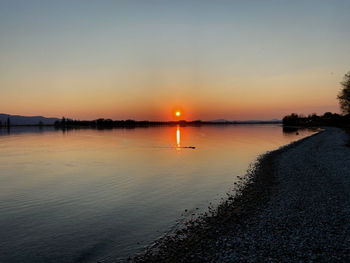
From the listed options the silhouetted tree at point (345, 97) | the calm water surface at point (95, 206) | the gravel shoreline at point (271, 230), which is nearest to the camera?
the gravel shoreline at point (271, 230)

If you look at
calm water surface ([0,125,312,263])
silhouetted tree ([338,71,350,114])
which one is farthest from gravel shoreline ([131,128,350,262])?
silhouetted tree ([338,71,350,114])

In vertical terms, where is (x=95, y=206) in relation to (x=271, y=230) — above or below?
below

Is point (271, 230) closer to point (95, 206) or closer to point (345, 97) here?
point (95, 206)

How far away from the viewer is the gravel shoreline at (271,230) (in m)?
9.95

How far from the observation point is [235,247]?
10734 mm

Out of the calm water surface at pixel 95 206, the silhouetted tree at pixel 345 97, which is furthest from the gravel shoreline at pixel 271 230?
the silhouetted tree at pixel 345 97

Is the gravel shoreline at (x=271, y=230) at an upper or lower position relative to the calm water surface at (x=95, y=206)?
upper

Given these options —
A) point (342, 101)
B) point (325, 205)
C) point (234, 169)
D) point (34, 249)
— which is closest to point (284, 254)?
point (325, 205)

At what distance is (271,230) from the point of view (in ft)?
39.9

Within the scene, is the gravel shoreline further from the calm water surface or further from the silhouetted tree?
the silhouetted tree

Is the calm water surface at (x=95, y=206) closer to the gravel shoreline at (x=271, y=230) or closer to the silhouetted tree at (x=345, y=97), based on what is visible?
the gravel shoreline at (x=271, y=230)

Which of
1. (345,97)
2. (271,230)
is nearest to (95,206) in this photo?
(271,230)

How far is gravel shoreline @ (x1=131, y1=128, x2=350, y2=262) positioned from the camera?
995cm

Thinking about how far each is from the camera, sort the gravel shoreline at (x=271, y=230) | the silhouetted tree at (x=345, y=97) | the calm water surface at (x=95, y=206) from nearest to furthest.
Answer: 1. the gravel shoreline at (x=271, y=230)
2. the calm water surface at (x=95, y=206)
3. the silhouetted tree at (x=345, y=97)
